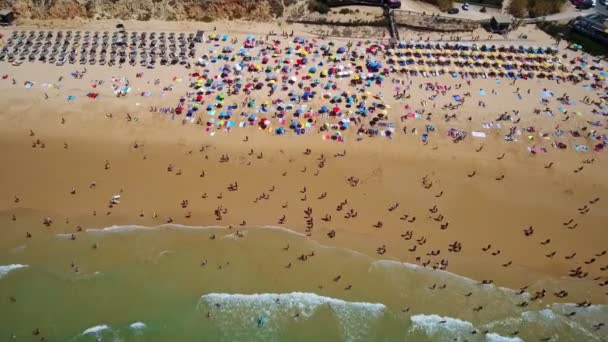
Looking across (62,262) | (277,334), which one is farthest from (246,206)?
(62,262)

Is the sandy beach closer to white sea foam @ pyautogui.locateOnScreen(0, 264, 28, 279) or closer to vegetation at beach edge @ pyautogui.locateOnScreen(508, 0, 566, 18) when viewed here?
white sea foam @ pyautogui.locateOnScreen(0, 264, 28, 279)

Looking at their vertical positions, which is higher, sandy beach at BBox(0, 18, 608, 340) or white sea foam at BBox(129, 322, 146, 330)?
sandy beach at BBox(0, 18, 608, 340)

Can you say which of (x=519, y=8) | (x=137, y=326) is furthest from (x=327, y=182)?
(x=519, y=8)

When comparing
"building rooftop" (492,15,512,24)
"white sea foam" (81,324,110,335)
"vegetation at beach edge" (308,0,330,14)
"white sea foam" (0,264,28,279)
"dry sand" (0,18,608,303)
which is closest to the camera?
"white sea foam" (81,324,110,335)

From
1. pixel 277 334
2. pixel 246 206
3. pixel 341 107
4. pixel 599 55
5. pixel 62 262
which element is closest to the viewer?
pixel 277 334

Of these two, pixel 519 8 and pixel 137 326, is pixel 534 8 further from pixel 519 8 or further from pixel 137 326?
pixel 137 326

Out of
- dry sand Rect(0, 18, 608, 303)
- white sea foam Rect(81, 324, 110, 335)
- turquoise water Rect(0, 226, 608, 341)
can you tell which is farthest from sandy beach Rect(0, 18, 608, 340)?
white sea foam Rect(81, 324, 110, 335)

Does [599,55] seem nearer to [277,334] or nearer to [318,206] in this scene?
[318,206]
